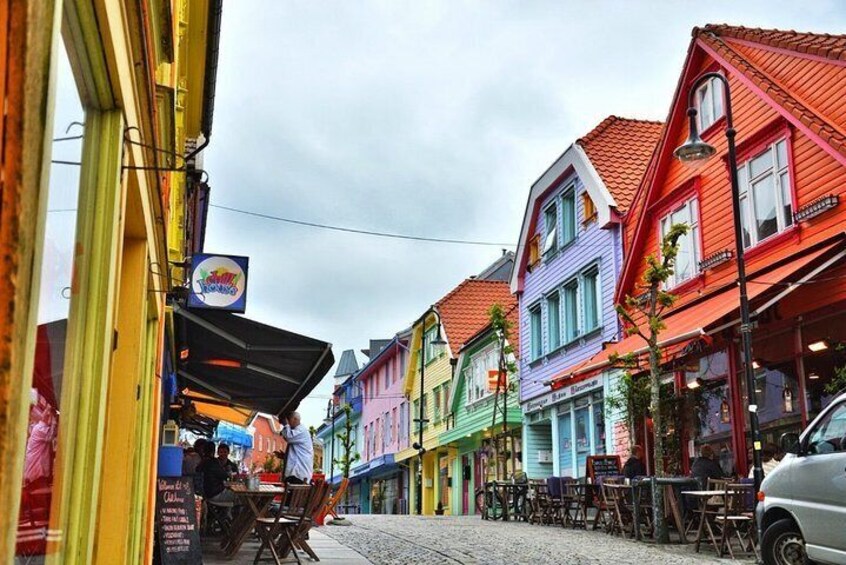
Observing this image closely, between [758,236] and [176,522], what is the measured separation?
461 inches

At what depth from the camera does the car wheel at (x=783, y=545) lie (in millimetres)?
8430

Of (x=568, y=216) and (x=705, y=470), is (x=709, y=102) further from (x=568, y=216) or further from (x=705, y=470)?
(x=705, y=470)

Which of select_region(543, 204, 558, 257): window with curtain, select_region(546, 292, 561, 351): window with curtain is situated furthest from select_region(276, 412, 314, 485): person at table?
select_region(543, 204, 558, 257): window with curtain

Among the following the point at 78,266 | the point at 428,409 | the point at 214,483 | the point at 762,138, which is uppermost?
the point at 762,138

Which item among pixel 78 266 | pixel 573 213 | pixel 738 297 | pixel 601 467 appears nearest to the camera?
pixel 78 266

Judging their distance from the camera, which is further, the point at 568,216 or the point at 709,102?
the point at 568,216

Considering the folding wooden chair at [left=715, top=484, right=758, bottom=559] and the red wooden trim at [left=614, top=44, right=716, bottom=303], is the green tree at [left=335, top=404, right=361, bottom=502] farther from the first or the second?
the folding wooden chair at [left=715, top=484, right=758, bottom=559]

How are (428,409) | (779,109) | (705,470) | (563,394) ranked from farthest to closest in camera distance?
(428,409), (563,394), (779,109), (705,470)

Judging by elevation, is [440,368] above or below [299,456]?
above

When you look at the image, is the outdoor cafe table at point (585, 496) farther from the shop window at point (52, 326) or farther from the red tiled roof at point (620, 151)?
the shop window at point (52, 326)

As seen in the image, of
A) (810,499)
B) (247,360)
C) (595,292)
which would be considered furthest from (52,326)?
(595,292)

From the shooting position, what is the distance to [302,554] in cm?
1162

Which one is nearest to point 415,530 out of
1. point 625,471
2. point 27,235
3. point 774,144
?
point 625,471

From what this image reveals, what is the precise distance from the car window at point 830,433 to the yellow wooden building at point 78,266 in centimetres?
563
